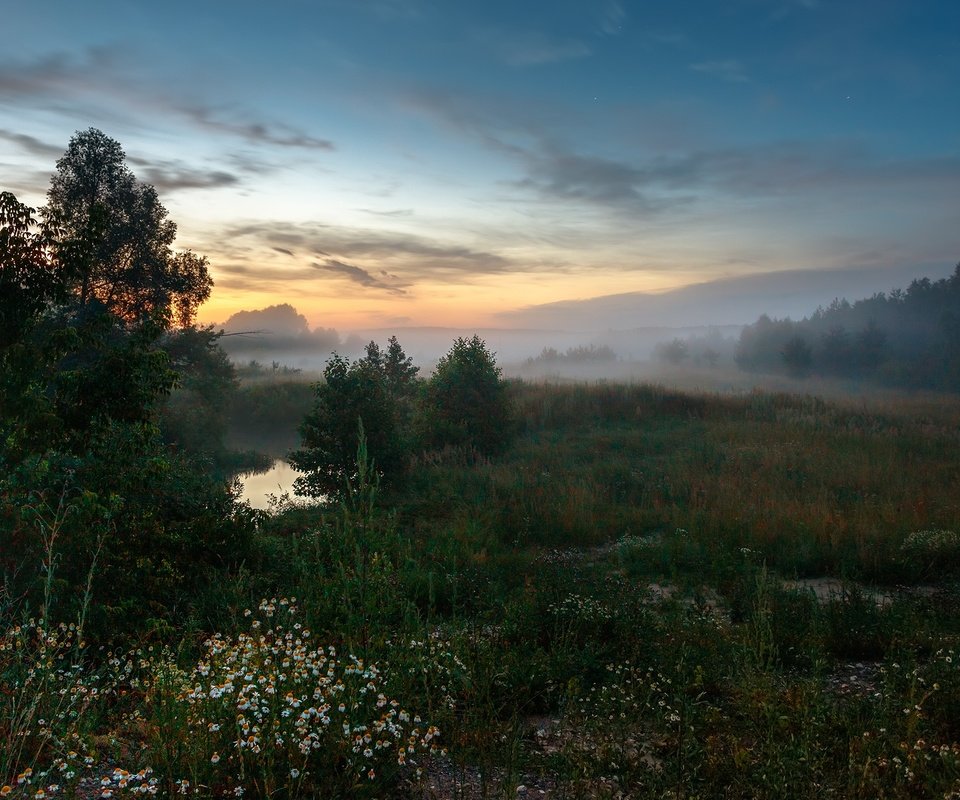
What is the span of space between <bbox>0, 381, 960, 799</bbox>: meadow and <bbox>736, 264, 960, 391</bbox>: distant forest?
149 ft

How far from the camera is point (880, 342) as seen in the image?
2141 inches

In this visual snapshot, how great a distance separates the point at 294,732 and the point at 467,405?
17.8m

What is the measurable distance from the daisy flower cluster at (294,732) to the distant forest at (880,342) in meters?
56.9

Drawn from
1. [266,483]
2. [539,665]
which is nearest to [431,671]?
[539,665]

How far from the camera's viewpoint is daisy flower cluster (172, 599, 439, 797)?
10.6ft

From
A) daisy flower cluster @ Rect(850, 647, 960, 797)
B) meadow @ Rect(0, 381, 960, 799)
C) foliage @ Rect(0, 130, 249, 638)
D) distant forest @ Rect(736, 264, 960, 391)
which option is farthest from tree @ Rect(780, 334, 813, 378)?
daisy flower cluster @ Rect(850, 647, 960, 797)

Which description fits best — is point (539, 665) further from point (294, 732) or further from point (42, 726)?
point (42, 726)

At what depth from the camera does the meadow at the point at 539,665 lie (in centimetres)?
341

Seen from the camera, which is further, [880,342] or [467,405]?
[880,342]

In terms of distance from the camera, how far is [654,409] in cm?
2689

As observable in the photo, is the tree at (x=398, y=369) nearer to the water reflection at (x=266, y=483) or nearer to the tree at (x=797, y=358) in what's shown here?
the water reflection at (x=266, y=483)

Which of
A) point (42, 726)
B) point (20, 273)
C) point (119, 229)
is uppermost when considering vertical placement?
point (119, 229)

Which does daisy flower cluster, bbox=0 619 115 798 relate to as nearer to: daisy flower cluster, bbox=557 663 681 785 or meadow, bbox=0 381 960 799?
meadow, bbox=0 381 960 799

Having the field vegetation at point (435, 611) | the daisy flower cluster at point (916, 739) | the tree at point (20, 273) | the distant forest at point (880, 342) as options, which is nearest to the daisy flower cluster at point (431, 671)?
the field vegetation at point (435, 611)
